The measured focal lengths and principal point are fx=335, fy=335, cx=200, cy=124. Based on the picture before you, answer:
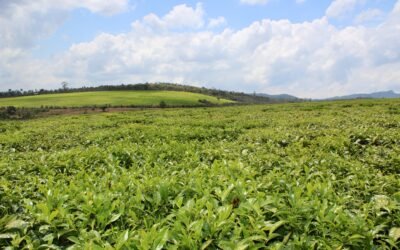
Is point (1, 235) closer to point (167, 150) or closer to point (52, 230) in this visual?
point (52, 230)

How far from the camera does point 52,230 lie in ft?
10.9

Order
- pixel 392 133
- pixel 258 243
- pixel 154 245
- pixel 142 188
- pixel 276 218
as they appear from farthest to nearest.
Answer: pixel 392 133
pixel 142 188
pixel 276 218
pixel 258 243
pixel 154 245

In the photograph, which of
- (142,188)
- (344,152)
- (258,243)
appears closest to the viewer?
(258,243)

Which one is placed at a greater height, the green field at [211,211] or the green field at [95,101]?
the green field at [211,211]

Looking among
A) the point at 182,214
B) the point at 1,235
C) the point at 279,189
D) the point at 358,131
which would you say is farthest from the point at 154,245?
the point at 358,131

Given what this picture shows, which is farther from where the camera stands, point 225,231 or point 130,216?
point 130,216

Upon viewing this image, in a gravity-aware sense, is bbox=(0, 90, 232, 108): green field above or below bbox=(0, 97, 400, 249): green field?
below

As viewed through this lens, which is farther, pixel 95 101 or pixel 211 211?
pixel 95 101

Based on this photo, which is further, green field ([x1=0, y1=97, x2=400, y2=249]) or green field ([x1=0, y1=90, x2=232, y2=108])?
green field ([x1=0, y1=90, x2=232, y2=108])

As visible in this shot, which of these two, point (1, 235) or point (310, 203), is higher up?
point (310, 203)

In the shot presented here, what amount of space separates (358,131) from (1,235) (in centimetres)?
902

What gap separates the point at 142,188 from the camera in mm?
4145

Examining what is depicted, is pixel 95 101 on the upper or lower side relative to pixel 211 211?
lower

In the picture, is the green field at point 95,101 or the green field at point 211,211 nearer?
the green field at point 211,211
